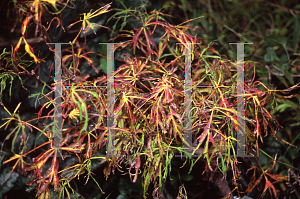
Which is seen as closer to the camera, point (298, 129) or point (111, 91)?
point (111, 91)

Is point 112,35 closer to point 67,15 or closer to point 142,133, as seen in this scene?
point 67,15

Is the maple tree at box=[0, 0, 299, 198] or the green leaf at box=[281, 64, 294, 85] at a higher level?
the green leaf at box=[281, 64, 294, 85]

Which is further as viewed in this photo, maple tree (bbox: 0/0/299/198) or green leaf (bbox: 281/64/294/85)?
green leaf (bbox: 281/64/294/85)

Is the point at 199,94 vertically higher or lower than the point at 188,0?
lower

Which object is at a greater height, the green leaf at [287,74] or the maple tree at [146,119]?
the green leaf at [287,74]

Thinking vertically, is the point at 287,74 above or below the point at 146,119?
above

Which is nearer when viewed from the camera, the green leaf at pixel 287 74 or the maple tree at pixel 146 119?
the maple tree at pixel 146 119

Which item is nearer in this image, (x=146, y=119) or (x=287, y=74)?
(x=146, y=119)

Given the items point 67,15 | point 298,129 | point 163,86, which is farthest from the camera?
point 298,129

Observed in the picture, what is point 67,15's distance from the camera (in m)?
0.68

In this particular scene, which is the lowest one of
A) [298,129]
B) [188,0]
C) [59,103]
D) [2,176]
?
[2,176]

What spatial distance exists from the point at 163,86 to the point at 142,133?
112mm

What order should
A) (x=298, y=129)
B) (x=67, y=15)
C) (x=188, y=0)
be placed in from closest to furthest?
(x=67, y=15)
(x=298, y=129)
(x=188, y=0)

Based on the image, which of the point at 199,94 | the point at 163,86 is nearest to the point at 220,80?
the point at 199,94
